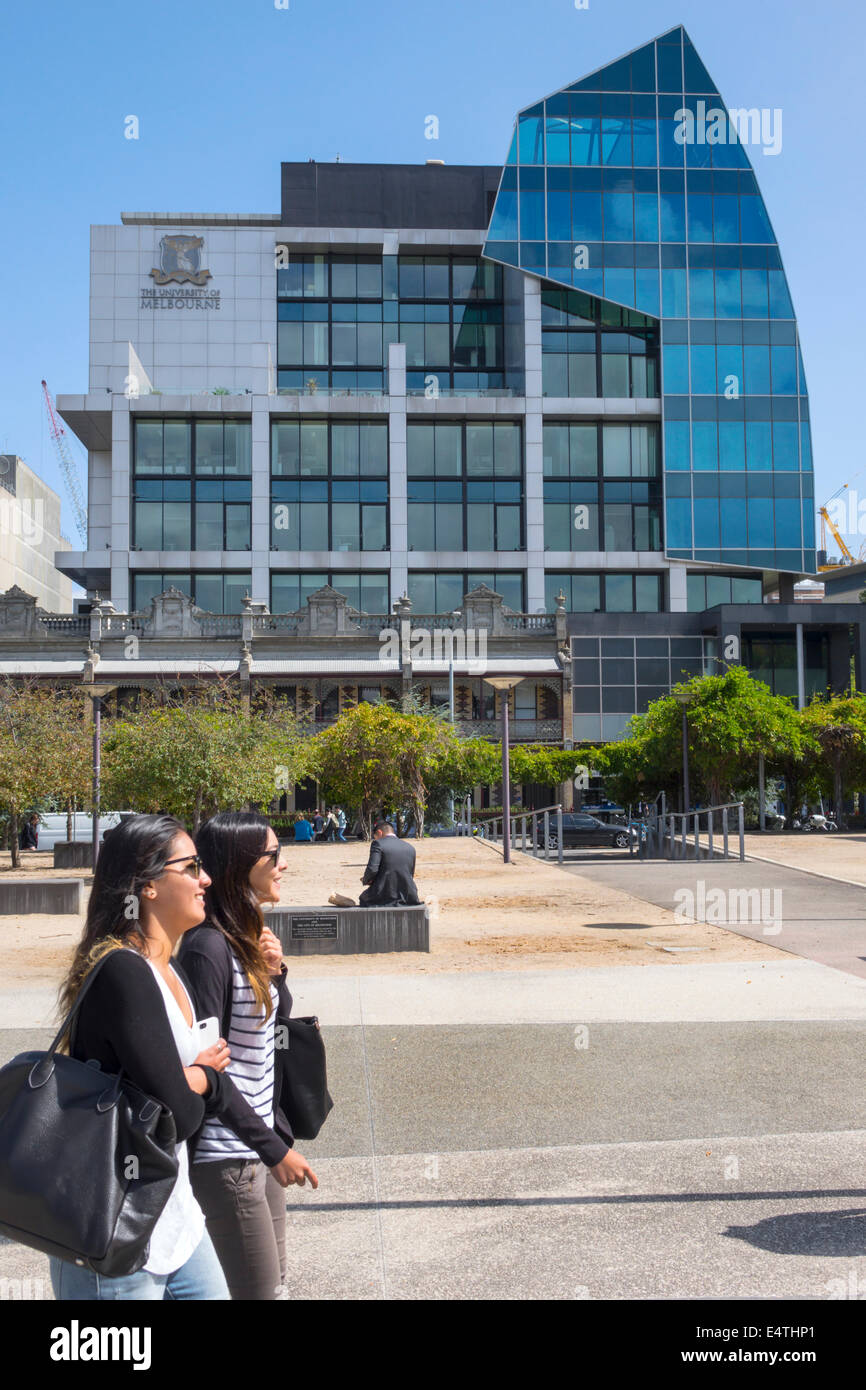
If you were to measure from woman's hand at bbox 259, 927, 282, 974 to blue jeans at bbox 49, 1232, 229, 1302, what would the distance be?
947 millimetres

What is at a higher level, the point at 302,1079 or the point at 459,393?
the point at 459,393

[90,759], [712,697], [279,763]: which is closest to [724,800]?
[712,697]

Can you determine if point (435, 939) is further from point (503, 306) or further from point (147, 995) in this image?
point (503, 306)

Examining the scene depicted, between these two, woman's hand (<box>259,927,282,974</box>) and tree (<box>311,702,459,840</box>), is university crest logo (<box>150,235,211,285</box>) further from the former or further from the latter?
woman's hand (<box>259,927,282,974</box>)

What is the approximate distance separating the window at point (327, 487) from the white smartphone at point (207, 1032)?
63.7 metres

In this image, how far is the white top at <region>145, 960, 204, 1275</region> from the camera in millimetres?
2918

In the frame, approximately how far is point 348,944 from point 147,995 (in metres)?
11.1

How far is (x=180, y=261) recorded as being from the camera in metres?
71.3

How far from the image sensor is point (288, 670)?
57.4 metres

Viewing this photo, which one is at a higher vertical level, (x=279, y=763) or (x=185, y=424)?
(x=185, y=424)

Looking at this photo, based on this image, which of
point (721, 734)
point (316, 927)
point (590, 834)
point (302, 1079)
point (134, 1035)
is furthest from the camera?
point (590, 834)

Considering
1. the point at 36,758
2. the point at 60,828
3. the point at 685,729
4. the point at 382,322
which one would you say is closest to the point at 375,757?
the point at 685,729

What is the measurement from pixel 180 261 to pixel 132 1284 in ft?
244

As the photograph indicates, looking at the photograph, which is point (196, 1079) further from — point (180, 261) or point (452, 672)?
point (180, 261)
